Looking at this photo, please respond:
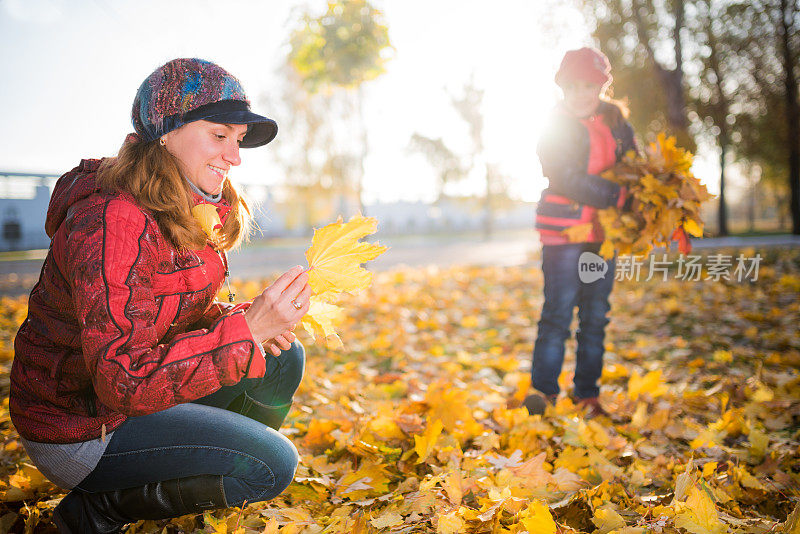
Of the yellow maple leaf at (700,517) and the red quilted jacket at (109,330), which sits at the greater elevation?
the red quilted jacket at (109,330)

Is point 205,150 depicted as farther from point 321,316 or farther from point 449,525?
point 449,525

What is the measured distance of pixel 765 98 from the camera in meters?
15.7

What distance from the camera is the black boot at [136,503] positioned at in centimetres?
147

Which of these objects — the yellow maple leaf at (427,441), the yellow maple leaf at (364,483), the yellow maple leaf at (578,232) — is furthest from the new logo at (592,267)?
the yellow maple leaf at (364,483)

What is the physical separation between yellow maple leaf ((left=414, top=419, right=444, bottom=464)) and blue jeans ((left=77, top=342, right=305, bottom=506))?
1.62 feet

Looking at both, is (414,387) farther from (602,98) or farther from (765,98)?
(765,98)

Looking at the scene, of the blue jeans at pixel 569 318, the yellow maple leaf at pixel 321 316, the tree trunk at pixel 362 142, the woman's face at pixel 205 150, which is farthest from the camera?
the tree trunk at pixel 362 142

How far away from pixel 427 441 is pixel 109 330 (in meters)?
1.24

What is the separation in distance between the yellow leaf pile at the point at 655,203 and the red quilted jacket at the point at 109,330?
1.85 m

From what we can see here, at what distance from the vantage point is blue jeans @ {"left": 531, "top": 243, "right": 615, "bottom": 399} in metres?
2.55

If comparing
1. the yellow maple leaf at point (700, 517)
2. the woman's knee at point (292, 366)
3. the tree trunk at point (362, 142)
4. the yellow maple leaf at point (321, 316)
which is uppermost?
the tree trunk at point (362, 142)

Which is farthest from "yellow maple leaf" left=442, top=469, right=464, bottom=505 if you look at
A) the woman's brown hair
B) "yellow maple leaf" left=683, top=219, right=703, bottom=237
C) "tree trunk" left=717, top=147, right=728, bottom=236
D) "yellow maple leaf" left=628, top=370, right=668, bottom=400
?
"tree trunk" left=717, top=147, right=728, bottom=236

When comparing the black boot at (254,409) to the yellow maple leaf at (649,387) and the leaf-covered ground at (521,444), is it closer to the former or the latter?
the leaf-covered ground at (521,444)

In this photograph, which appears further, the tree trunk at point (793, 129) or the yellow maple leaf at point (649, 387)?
the tree trunk at point (793, 129)
